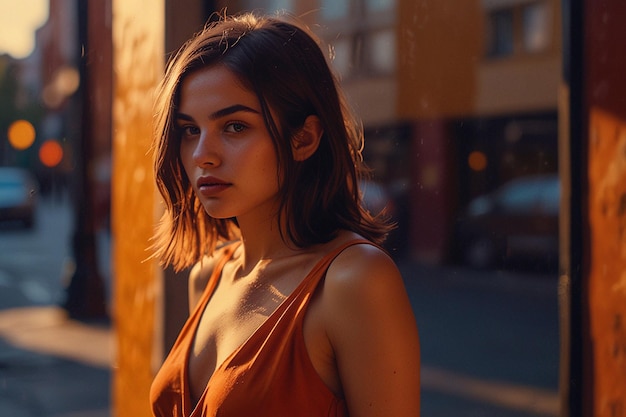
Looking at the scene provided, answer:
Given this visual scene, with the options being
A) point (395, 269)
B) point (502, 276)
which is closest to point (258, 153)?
point (395, 269)

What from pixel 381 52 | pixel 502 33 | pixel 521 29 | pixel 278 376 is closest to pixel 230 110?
pixel 278 376

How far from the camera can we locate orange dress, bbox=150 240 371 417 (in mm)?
1444

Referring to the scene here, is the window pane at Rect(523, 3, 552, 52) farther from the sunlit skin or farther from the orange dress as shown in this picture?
the orange dress

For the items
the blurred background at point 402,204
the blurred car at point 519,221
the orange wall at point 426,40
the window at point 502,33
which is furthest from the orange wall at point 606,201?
the window at point 502,33

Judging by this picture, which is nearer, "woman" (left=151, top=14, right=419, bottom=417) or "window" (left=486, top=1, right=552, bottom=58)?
"woman" (left=151, top=14, right=419, bottom=417)

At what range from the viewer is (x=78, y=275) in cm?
986

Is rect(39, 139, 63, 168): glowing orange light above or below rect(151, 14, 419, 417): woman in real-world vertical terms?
above

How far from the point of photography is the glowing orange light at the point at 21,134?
134ft

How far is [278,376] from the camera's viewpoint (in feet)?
4.74

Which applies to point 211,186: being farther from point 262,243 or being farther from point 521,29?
point 521,29

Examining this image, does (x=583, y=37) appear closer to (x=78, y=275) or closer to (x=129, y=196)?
(x=129, y=196)

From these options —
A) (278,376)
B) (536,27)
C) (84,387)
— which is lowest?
(84,387)

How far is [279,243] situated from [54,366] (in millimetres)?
5998

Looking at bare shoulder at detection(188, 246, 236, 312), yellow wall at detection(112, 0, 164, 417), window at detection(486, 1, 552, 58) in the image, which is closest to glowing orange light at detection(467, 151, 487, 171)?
yellow wall at detection(112, 0, 164, 417)
